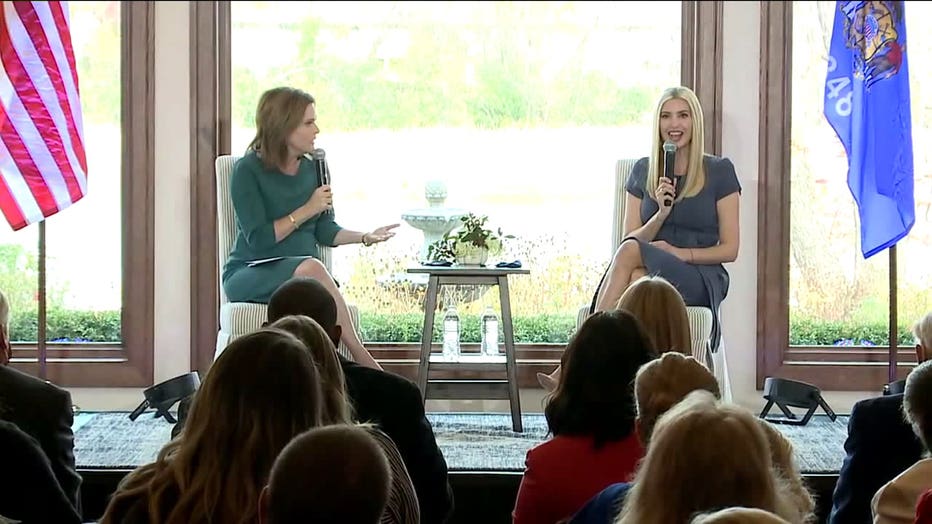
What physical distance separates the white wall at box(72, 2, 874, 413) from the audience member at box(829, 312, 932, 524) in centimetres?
249

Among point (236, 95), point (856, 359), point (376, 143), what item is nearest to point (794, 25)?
point (856, 359)

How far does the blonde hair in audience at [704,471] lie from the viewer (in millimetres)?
1531

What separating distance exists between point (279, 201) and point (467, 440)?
1119mm

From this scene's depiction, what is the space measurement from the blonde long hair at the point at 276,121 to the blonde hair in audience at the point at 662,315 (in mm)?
2058

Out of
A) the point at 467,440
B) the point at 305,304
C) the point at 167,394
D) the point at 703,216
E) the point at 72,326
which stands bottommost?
the point at 467,440

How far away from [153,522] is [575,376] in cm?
93

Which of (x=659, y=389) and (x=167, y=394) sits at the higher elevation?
(x=659, y=389)

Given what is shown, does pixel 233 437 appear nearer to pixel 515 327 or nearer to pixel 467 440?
pixel 467 440

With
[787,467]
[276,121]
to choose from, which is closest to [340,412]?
[787,467]

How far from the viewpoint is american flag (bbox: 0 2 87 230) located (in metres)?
4.68

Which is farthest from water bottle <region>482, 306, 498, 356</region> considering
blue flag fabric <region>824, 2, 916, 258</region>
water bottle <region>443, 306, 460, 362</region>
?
blue flag fabric <region>824, 2, 916, 258</region>

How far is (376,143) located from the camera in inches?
211

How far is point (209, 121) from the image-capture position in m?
5.13

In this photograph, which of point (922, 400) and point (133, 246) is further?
point (133, 246)
